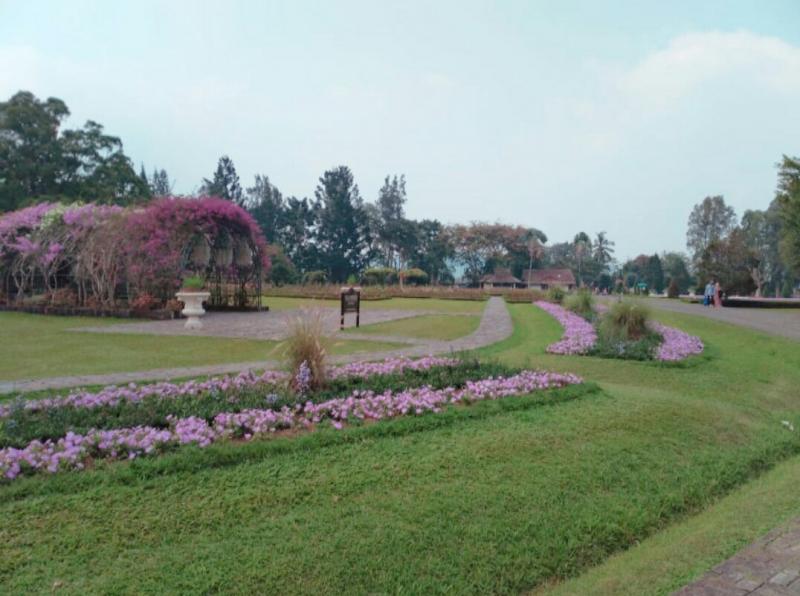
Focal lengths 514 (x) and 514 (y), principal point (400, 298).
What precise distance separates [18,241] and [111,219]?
363 cm

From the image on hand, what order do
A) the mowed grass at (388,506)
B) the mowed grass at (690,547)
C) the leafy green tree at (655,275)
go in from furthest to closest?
the leafy green tree at (655,275)
the mowed grass at (690,547)
the mowed grass at (388,506)

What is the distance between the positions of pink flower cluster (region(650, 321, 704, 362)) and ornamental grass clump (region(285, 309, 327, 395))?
5573mm

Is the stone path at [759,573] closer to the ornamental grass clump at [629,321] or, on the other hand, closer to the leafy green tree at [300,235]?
the ornamental grass clump at [629,321]

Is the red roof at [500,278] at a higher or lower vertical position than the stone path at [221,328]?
higher

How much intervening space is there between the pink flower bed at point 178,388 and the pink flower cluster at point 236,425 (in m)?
0.75

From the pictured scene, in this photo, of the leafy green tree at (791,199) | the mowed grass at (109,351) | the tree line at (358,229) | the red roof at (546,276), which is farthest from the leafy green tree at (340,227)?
the mowed grass at (109,351)

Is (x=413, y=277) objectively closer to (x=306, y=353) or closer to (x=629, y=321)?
(x=629, y=321)

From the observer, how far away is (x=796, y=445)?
482 centimetres

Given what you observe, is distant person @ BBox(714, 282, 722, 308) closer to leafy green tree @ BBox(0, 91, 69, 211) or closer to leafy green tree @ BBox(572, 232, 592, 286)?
leafy green tree @ BBox(0, 91, 69, 211)

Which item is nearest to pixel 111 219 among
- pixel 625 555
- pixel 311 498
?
pixel 311 498

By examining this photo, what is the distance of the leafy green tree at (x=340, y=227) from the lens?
52969 millimetres

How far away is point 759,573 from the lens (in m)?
2.29

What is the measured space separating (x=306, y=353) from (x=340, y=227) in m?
49.2

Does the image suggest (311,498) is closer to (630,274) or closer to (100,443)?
(100,443)
